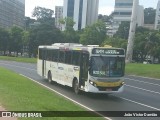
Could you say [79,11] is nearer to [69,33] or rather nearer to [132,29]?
[69,33]

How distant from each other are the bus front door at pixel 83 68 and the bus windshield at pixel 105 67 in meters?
0.53

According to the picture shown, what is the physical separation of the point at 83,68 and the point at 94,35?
80877mm

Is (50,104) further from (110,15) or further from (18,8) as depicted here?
(110,15)

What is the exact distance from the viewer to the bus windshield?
65.4 ft

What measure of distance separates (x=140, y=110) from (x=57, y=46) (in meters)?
11.2

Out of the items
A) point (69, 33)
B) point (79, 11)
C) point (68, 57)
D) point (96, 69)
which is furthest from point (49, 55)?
point (79, 11)

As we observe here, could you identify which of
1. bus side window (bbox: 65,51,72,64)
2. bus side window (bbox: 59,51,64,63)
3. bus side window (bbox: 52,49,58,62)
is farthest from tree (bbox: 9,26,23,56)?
bus side window (bbox: 65,51,72,64)

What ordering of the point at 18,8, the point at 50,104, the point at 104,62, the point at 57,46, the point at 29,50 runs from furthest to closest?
the point at 18,8 < the point at 29,50 < the point at 57,46 < the point at 104,62 < the point at 50,104

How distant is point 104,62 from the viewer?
20094 millimetres

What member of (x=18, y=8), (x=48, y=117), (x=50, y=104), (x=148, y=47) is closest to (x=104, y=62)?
(x=50, y=104)

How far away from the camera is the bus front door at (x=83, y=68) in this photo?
20.5 m

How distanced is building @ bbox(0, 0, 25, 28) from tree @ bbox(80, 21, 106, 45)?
6404 centimetres

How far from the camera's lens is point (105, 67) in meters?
20.1

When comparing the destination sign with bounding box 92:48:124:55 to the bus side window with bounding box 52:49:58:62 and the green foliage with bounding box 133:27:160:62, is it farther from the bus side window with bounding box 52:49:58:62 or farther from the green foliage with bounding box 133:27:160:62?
the green foliage with bounding box 133:27:160:62
